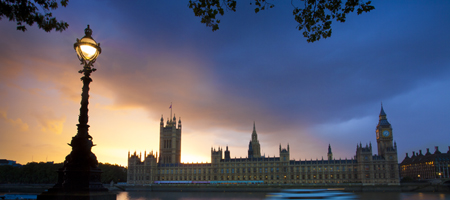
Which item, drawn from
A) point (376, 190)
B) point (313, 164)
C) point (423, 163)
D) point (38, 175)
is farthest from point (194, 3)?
point (423, 163)

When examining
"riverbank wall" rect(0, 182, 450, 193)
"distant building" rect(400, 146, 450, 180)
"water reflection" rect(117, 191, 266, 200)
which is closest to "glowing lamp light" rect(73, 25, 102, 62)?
"water reflection" rect(117, 191, 266, 200)

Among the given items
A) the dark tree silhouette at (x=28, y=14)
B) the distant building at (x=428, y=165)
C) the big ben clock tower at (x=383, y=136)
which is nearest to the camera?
the dark tree silhouette at (x=28, y=14)

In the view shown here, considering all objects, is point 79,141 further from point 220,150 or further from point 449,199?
Answer: point 220,150

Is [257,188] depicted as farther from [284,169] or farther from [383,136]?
[383,136]

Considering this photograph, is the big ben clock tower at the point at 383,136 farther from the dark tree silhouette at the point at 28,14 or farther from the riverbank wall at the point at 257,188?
the dark tree silhouette at the point at 28,14

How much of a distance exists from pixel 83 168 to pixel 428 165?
160 meters

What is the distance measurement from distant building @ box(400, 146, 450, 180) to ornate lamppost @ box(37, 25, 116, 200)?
468ft

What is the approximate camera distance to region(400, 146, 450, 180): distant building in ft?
427

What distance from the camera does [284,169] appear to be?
106688 millimetres

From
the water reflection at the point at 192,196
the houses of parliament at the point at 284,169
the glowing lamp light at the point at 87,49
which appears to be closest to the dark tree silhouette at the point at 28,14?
the glowing lamp light at the point at 87,49

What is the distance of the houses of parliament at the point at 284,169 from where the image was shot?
10150cm

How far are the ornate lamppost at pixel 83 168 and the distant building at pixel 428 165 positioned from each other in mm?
142521

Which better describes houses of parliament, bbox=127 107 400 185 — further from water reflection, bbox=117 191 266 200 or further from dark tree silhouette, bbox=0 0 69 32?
dark tree silhouette, bbox=0 0 69 32

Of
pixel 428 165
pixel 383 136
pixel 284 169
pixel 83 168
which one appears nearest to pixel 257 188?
pixel 284 169
